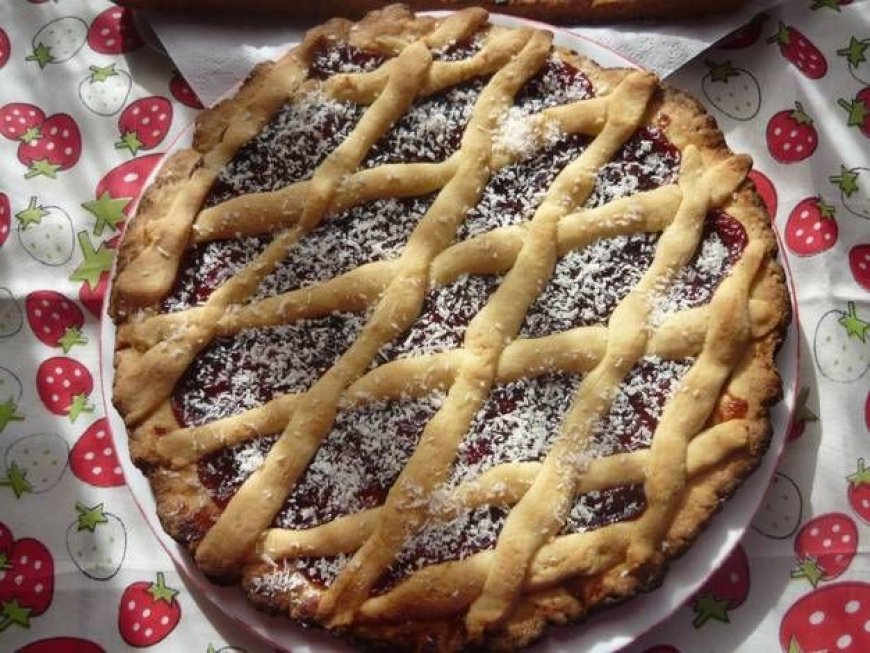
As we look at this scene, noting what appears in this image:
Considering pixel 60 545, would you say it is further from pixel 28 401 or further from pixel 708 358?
pixel 708 358

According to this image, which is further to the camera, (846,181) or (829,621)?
(846,181)

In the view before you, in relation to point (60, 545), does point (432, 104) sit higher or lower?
higher

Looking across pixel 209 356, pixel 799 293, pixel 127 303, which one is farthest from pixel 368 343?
pixel 799 293

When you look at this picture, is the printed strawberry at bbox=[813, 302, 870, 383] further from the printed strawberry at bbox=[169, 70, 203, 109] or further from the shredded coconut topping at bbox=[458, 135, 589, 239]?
the printed strawberry at bbox=[169, 70, 203, 109]

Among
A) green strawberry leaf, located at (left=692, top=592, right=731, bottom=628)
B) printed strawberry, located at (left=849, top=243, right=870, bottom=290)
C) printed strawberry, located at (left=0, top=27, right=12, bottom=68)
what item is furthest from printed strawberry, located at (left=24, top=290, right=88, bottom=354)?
printed strawberry, located at (left=849, top=243, right=870, bottom=290)

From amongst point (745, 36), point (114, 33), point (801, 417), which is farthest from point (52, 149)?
point (801, 417)

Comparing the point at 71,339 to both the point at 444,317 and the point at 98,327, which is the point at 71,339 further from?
the point at 444,317
